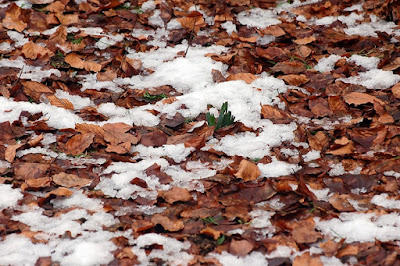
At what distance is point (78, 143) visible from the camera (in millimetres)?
2680

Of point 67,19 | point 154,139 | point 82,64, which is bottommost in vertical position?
point 154,139

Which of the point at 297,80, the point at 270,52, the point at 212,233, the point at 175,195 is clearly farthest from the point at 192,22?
the point at 212,233

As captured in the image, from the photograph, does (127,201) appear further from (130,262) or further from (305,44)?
(305,44)

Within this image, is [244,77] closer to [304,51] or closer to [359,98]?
[304,51]

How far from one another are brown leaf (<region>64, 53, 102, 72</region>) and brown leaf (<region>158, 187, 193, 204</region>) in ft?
4.83

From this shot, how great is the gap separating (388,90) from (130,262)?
6.67ft

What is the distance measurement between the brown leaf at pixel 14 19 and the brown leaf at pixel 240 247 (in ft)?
8.81

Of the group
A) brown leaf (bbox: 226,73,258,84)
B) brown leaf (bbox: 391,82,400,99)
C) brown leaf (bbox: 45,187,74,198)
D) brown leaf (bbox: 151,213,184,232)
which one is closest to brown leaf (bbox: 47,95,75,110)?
brown leaf (bbox: 45,187,74,198)

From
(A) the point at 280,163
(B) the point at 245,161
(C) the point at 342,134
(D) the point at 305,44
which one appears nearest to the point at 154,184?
(B) the point at 245,161

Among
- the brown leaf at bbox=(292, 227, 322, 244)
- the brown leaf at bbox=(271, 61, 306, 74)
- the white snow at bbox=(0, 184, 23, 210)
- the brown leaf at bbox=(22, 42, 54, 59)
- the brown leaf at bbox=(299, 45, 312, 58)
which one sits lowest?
the white snow at bbox=(0, 184, 23, 210)

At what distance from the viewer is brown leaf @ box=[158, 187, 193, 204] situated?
7.53 feet

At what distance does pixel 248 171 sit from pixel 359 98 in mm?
1009

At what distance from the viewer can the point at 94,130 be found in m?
2.78

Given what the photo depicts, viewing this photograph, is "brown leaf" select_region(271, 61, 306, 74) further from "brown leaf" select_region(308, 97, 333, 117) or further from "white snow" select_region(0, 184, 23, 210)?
"white snow" select_region(0, 184, 23, 210)
